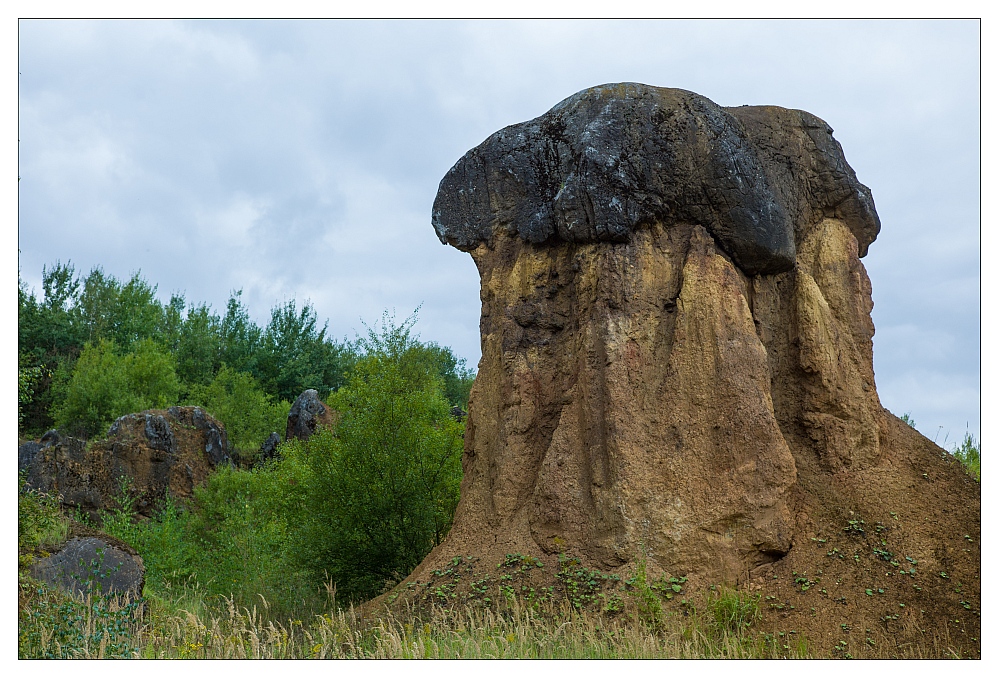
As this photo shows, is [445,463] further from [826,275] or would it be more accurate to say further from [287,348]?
[287,348]

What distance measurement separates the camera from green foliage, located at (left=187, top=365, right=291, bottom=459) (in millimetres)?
31969

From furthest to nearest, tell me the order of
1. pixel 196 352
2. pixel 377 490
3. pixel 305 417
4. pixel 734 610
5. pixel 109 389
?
pixel 196 352, pixel 109 389, pixel 305 417, pixel 377 490, pixel 734 610

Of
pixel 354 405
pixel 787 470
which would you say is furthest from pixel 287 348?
pixel 787 470

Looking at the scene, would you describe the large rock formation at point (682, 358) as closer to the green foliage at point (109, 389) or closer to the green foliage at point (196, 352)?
the green foliage at point (109, 389)

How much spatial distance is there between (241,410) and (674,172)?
26.9 meters

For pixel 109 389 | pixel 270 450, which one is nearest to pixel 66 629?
pixel 270 450

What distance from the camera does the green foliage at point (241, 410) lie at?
32.0 meters

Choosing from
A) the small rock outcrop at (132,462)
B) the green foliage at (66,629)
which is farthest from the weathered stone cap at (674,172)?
the small rock outcrop at (132,462)

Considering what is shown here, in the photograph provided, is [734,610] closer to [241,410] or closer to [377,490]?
[377,490]

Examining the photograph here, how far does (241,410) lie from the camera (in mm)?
33719

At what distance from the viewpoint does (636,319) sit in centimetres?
972

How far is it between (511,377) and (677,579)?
2.98m

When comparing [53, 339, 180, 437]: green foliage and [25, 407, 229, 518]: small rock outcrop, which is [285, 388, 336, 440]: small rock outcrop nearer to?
[25, 407, 229, 518]: small rock outcrop

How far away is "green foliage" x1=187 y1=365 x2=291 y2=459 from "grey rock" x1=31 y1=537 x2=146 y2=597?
20271 millimetres
